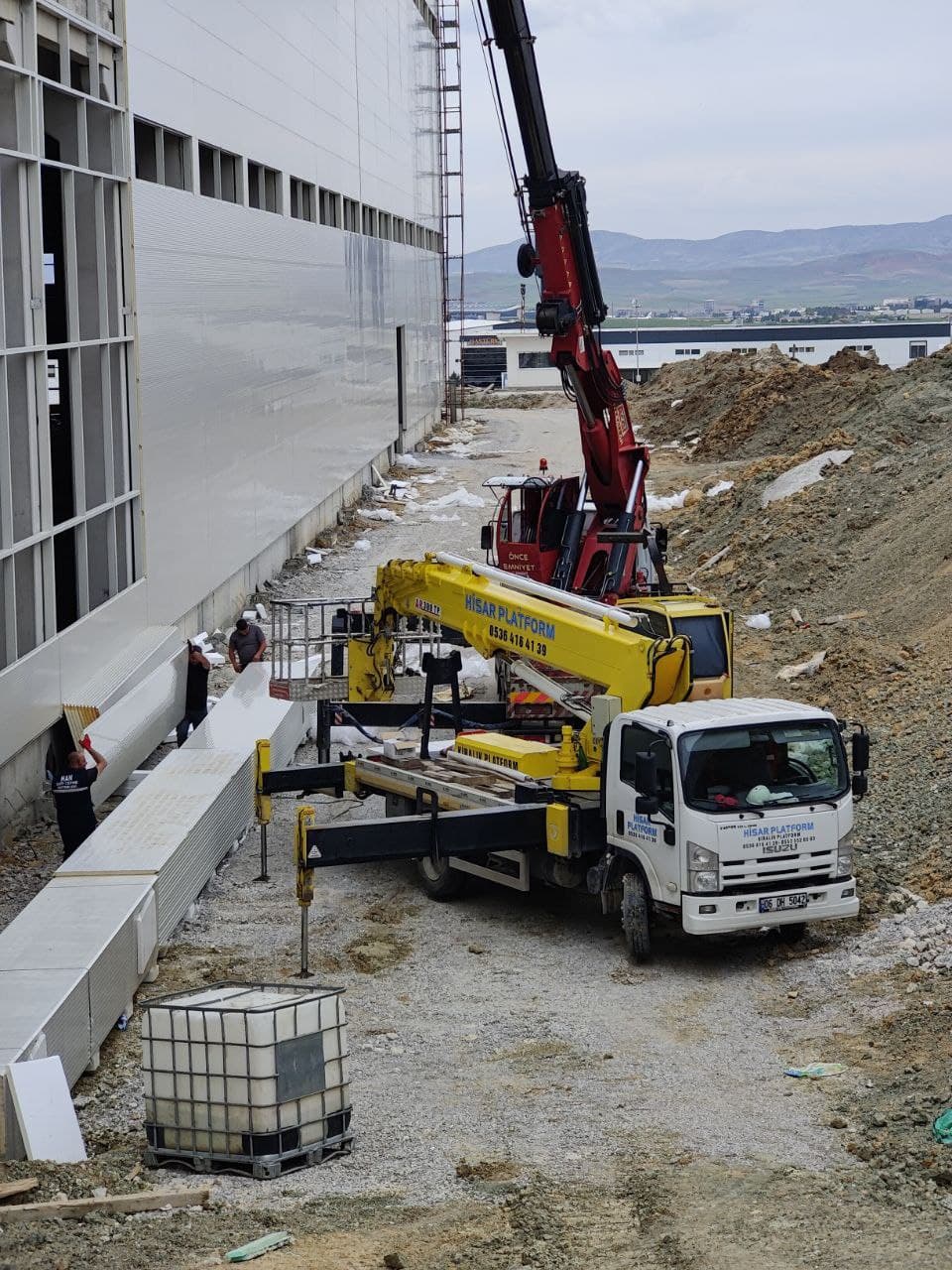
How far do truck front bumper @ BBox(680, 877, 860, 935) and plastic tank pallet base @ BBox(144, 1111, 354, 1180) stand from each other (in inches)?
146

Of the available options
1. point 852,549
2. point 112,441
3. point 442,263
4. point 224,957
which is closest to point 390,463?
point 442,263

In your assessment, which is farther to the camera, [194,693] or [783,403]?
[783,403]

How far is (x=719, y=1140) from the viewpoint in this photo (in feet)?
30.7

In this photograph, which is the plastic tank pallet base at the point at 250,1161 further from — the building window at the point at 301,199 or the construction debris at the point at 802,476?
the building window at the point at 301,199

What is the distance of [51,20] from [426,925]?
34.3 ft

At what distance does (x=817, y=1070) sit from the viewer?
409 inches

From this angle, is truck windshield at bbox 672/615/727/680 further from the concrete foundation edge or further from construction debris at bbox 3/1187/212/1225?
the concrete foundation edge

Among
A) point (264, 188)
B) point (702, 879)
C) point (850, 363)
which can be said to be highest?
point (264, 188)

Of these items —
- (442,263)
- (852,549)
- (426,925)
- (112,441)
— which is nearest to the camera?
(426,925)

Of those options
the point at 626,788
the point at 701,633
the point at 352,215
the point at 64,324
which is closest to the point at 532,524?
the point at 64,324

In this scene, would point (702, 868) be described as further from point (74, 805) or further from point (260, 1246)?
point (74, 805)

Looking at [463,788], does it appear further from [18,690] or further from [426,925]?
[18,690]

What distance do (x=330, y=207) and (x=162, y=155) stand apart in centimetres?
1620

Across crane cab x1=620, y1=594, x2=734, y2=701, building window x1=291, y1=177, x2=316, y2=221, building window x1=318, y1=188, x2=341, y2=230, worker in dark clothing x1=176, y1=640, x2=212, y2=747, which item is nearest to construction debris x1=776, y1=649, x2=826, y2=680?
worker in dark clothing x1=176, y1=640, x2=212, y2=747
